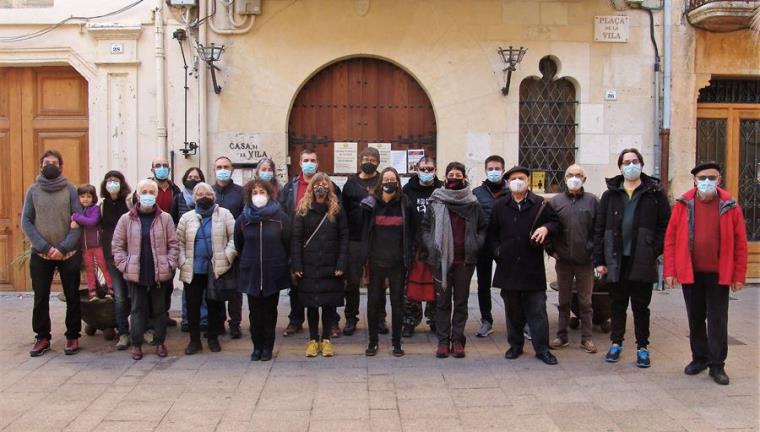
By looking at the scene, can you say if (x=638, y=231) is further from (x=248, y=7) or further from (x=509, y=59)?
(x=248, y=7)

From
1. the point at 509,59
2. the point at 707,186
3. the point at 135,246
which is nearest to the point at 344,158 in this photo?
the point at 509,59

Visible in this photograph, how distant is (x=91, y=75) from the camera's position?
9.11m

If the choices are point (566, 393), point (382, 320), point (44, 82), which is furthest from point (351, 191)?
point (44, 82)

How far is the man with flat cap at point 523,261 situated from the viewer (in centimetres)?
607

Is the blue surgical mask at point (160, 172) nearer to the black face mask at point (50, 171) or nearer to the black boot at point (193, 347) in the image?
the black face mask at point (50, 171)

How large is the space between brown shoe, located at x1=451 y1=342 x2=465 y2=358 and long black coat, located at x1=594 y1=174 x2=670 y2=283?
1.51m

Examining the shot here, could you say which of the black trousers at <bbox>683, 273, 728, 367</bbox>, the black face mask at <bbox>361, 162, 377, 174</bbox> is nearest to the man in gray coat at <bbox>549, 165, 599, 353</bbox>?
the black trousers at <bbox>683, 273, 728, 367</bbox>

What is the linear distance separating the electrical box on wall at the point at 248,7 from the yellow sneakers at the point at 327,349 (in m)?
5.17

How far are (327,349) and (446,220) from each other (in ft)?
5.63

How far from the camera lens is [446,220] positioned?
20.1 feet

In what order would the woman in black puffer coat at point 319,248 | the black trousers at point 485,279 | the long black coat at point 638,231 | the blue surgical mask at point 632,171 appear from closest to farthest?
the long black coat at point 638,231 → the blue surgical mask at point 632,171 → the woman in black puffer coat at point 319,248 → the black trousers at point 485,279

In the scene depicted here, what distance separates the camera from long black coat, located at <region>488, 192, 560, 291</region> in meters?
6.06

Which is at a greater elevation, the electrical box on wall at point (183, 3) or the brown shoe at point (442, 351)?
the electrical box on wall at point (183, 3)

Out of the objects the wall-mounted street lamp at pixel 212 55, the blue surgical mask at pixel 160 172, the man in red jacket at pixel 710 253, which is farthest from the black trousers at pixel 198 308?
the man in red jacket at pixel 710 253
